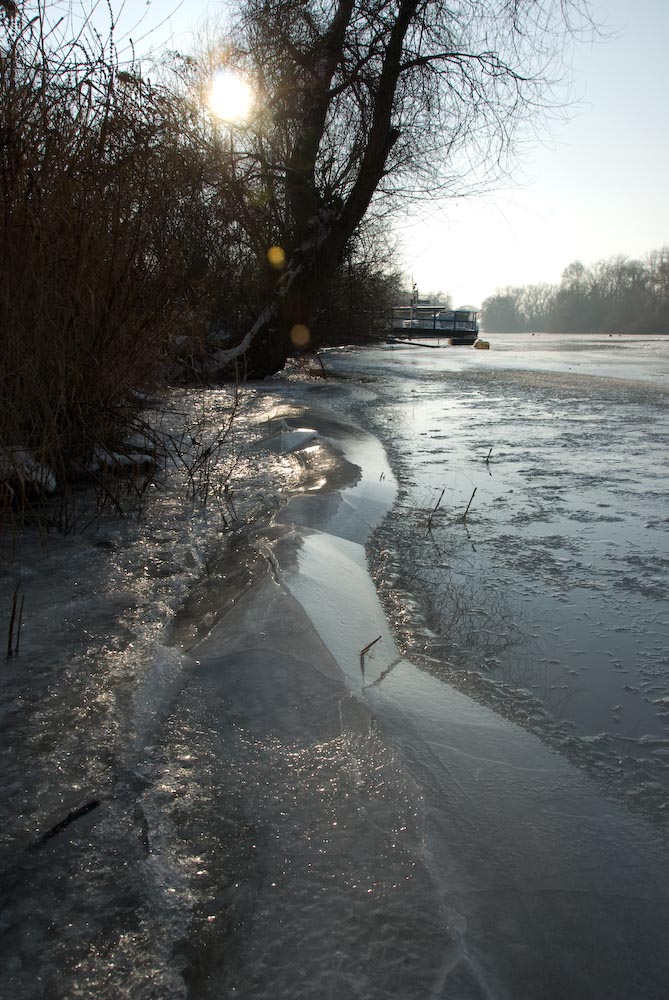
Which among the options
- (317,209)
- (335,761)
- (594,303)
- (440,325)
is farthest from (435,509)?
(594,303)

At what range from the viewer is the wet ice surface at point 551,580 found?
1.73 metres

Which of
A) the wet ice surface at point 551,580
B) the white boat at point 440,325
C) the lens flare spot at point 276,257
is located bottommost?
the wet ice surface at point 551,580

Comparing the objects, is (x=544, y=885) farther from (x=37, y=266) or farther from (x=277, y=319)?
(x=277, y=319)

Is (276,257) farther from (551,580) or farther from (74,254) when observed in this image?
(551,580)

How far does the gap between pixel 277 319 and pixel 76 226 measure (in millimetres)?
7574

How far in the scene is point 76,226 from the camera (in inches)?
110

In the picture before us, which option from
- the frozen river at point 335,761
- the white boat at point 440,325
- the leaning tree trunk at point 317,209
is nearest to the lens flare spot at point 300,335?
the leaning tree trunk at point 317,209

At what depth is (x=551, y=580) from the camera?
2.59m

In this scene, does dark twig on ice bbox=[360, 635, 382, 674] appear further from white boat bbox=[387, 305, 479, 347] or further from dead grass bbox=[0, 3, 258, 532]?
white boat bbox=[387, 305, 479, 347]

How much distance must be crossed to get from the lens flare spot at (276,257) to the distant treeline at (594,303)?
7135 centimetres

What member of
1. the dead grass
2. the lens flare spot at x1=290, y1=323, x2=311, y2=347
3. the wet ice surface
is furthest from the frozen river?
the lens flare spot at x1=290, y1=323, x2=311, y2=347

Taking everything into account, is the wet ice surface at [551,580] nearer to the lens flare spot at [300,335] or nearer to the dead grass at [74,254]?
the dead grass at [74,254]

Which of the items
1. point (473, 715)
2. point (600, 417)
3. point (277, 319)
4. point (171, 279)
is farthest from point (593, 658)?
point (277, 319)

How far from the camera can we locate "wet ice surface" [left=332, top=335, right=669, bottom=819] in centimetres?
173
